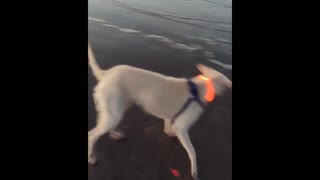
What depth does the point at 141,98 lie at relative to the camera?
1.56m

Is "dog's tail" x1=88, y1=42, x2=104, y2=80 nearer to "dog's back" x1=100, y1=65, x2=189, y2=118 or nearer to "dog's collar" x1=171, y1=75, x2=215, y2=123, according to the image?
"dog's back" x1=100, y1=65, x2=189, y2=118

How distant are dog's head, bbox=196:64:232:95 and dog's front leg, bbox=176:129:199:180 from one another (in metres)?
A: 0.25

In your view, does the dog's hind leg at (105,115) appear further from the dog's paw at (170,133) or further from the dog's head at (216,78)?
A: the dog's head at (216,78)

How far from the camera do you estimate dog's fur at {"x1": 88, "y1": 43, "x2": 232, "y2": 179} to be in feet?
5.04

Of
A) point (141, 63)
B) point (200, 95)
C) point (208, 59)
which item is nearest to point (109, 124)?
point (141, 63)

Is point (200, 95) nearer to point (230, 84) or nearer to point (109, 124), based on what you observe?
point (230, 84)

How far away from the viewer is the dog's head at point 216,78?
5.28 feet

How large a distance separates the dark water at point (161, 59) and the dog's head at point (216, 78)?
0.09 ft

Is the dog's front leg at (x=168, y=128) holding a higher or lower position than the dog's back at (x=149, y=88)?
lower

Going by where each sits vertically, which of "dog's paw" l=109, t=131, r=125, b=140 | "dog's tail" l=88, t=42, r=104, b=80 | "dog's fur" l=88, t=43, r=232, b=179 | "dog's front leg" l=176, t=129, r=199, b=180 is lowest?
"dog's front leg" l=176, t=129, r=199, b=180

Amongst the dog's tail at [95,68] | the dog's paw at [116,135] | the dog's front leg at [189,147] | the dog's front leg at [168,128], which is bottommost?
the dog's front leg at [189,147]

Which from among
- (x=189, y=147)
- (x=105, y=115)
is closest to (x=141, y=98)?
(x=105, y=115)

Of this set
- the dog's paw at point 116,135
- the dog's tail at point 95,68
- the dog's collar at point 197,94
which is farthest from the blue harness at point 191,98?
the dog's tail at point 95,68

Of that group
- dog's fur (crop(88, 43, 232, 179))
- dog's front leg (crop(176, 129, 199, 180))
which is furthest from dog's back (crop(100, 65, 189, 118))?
dog's front leg (crop(176, 129, 199, 180))
